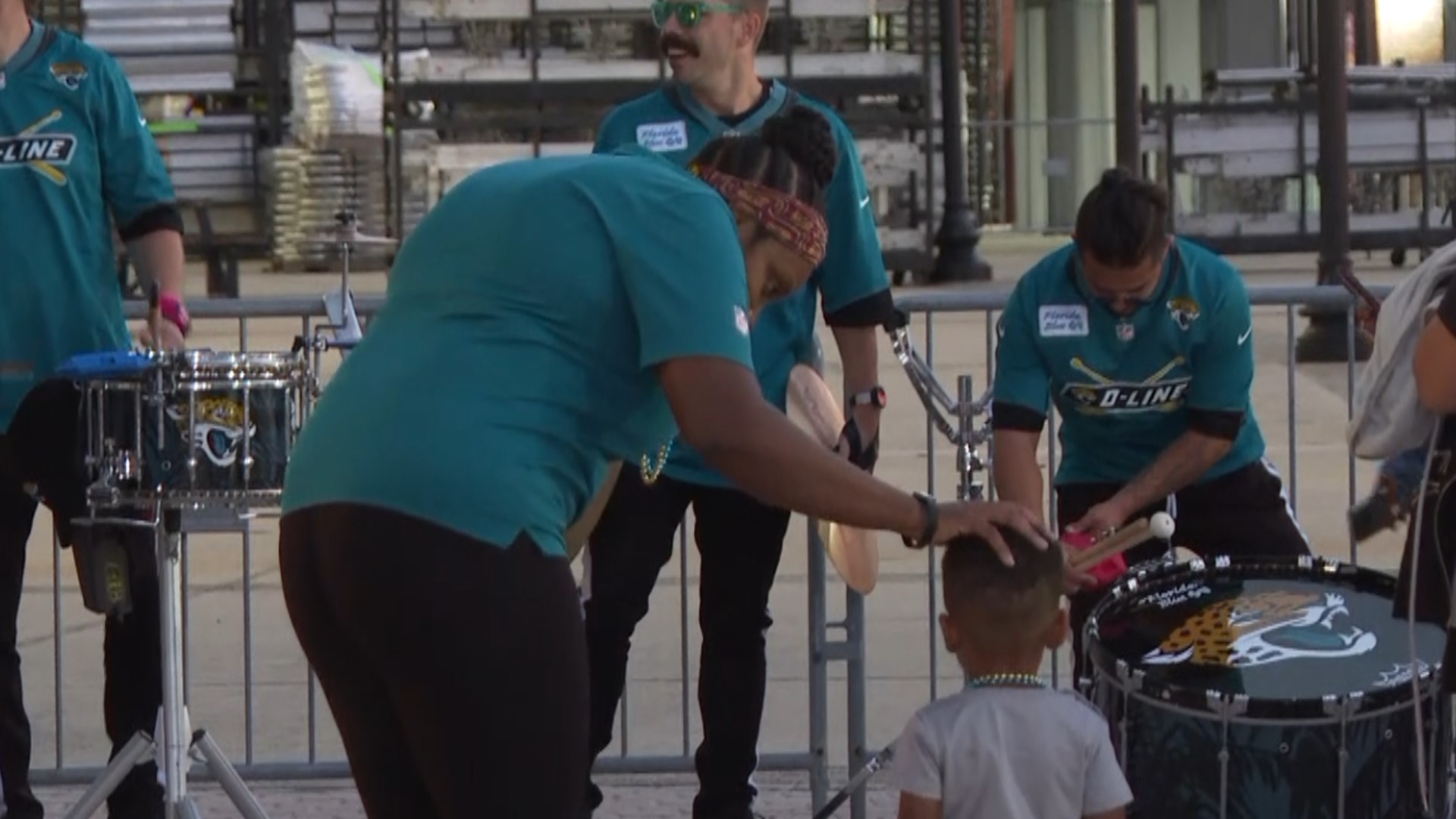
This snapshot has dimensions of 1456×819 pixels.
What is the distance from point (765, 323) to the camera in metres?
5.25

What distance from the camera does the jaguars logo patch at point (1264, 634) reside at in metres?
4.45

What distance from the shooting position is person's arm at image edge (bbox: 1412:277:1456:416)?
3.79m

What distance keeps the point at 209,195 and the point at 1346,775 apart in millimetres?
17971

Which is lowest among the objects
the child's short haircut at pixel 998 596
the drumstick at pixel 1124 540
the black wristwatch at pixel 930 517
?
the child's short haircut at pixel 998 596

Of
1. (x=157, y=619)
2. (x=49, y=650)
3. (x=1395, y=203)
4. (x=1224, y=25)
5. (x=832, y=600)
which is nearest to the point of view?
(x=157, y=619)

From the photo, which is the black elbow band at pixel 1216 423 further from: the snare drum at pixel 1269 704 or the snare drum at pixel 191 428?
the snare drum at pixel 191 428

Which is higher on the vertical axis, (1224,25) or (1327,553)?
(1224,25)

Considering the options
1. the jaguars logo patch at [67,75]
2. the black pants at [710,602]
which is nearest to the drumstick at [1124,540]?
the black pants at [710,602]

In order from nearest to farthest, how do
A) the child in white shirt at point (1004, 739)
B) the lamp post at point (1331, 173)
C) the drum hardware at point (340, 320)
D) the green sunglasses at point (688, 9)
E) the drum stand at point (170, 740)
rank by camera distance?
the child in white shirt at point (1004, 739)
the drum hardware at point (340, 320)
the drum stand at point (170, 740)
the green sunglasses at point (688, 9)
the lamp post at point (1331, 173)

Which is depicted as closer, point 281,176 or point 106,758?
point 106,758

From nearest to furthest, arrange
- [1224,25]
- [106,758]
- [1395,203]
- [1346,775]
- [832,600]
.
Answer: [1346,775]
[106,758]
[832,600]
[1395,203]
[1224,25]

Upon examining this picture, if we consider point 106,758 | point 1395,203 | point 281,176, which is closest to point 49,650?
point 106,758

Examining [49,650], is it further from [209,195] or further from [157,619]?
[209,195]

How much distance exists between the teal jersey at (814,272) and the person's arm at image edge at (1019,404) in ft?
1.01
